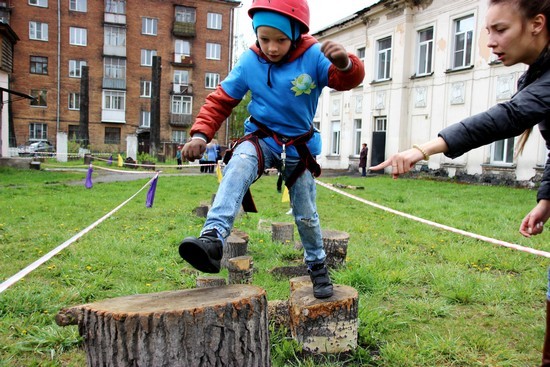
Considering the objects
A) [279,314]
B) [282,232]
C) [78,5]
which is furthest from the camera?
[78,5]

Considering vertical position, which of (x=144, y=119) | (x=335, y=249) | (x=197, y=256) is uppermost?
(x=144, y=119)

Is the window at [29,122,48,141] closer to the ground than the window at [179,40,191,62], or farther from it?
closer to the ground

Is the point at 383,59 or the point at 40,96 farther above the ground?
the point at 383,59

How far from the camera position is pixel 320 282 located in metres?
3.10

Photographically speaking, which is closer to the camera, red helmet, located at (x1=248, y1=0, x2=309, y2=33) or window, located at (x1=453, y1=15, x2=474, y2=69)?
red helmet, located at (x1=248, y1=0, x2=309, y2=33)

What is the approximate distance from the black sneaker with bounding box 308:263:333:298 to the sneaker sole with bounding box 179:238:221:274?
0.94 meters

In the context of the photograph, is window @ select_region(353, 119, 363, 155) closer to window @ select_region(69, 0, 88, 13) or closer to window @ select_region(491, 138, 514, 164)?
window @ select_region(491, 138, 514, 164)

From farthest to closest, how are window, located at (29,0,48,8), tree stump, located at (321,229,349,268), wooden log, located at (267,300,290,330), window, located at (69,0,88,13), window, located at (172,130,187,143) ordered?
window, located at (172,130,187,143) < window, located at (69,0,88,13) < window, located at (29,0,48,8) < tree stump, located at (321,229,349,268) < wooden log, located at (267,300,290,330)

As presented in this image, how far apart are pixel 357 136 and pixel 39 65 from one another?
32016 mm

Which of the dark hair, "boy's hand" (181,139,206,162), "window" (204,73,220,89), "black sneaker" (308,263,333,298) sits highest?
"window" (204,73,220,89)

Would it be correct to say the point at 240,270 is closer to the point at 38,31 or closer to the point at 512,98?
the point at 512,98

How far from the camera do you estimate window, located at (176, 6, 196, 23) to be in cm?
4569

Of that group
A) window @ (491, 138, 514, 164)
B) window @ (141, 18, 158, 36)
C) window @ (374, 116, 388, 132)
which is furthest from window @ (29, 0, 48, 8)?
window @ (491, 138, 514, 164)

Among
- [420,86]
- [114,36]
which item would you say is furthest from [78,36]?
[420,86]
